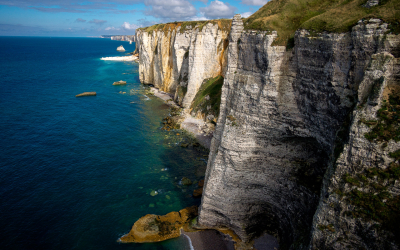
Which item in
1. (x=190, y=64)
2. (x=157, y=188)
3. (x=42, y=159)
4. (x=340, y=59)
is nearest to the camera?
(x=340, y=59)

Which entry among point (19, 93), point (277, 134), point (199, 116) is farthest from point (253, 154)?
point (19, 93)

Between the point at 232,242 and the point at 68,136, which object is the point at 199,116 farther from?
the point at 232,242

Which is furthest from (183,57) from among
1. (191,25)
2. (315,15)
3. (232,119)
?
(315,15)

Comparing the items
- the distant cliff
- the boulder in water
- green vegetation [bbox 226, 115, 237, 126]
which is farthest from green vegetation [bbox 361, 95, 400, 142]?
the boulder in water

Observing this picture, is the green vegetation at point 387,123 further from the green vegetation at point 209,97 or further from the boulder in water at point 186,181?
the green vegetation at point 209,97

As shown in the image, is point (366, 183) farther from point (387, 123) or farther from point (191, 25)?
point (191, 25)

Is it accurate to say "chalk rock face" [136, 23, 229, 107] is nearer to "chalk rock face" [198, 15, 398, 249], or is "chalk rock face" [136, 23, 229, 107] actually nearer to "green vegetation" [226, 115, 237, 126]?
"chalk rock face" [198, 15, 398, 249]
